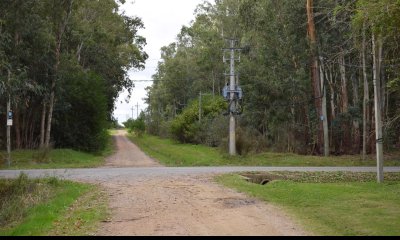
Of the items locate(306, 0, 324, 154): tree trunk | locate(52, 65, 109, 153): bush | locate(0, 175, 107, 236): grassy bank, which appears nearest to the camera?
locate(0, 175, 107, 236): grassy bank

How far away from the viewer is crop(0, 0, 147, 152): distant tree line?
2853 cm

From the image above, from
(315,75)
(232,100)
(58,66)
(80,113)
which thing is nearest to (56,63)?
(58,66)

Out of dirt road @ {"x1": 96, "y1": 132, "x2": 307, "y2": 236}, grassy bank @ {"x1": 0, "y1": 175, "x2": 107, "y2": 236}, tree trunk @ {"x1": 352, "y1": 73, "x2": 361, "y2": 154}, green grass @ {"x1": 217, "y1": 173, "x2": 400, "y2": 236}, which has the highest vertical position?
tree trunk @ {"x1": 352, "y1": 73, "x2": 361, "y2": 154}

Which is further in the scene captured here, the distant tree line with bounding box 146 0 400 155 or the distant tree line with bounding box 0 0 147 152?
the distant tree line with bounding box 146 0 400 155

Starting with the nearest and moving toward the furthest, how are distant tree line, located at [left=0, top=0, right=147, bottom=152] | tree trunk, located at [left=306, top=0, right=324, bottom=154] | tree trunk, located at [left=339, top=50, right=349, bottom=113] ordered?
distant tree line, located at [left=0, top=0, right=147, bottom=152] → tree trunk, located at [left=306, top=0, right=324, bottom=154] → tree trunk, located at [left=339, top=50, right=349, bottom=113]

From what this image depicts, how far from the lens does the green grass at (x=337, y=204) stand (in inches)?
364

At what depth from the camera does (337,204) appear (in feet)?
40.2

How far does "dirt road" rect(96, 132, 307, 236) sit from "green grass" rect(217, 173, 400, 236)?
1.86 feet

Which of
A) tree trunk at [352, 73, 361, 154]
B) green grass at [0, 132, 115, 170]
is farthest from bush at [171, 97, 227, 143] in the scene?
green grass at [0, 132, 115, 170]

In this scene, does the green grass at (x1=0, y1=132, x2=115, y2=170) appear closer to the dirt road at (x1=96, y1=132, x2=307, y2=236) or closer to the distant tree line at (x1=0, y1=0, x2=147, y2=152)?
the distant tree line at (x1=0, y1=0, x2=147, y2=152)

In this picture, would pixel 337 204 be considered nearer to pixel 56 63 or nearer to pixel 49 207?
pixel 49 207

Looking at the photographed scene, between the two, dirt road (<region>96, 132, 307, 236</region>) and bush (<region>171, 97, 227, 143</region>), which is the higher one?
bush (<region>171, 97, 227, 143</region>)
